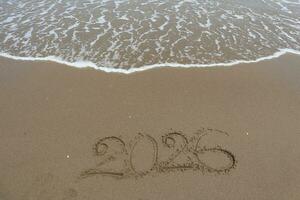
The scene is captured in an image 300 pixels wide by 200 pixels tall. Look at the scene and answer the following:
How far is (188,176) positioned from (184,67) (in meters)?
2.45

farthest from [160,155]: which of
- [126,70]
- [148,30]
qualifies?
[148,30]

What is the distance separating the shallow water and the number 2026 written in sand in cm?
192

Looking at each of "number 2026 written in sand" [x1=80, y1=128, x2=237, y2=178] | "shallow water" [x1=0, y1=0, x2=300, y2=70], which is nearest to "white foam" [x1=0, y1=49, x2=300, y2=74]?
"shallow water" [x1=0, y1=0, x2=300, y2=70]

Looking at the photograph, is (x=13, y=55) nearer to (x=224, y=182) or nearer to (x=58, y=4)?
(x=58, y=4)

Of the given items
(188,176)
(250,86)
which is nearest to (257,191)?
(188,176)

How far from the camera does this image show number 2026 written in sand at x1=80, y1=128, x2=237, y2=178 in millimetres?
3828

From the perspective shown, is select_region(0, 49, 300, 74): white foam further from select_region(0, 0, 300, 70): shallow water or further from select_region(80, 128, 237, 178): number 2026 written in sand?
select_region(80, 128, 237, 178): number 2026 written in sand

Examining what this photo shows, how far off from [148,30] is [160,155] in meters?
3.74

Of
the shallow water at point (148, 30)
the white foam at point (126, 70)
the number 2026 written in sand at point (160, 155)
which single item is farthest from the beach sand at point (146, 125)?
the shallow water at point (148, 30)

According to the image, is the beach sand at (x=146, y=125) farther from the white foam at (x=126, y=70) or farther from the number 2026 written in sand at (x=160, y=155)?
Answer: the white foam at (x=126, y=70)

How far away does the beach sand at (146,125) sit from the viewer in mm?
3615

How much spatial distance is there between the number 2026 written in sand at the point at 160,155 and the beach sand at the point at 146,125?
25 mm

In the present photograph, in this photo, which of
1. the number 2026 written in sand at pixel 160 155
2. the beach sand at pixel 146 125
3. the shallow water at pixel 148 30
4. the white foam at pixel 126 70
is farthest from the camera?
the shallow water at pixel 148 30

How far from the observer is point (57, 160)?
155 inches
